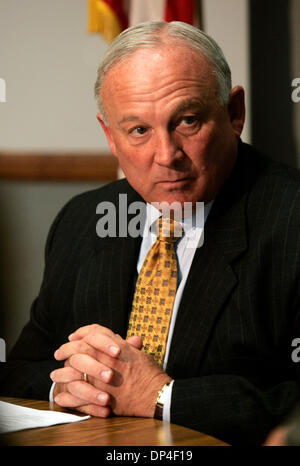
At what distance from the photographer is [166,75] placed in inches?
57.0

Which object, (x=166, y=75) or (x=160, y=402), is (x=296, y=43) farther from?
(x=160, y=402)

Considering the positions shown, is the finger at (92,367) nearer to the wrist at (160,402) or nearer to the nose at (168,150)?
the wrist at (160,402)

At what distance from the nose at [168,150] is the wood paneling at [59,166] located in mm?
1755

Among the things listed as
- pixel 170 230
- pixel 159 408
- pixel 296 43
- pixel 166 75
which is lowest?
pixel 159 408

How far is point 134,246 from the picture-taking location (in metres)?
1.67

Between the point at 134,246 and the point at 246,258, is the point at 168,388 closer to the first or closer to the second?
the point at 246,258

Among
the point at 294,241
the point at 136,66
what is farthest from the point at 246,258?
the point at 136,66

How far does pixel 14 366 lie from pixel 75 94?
1860 mm

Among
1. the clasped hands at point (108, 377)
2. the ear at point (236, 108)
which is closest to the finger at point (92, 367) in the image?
the clasped hands at point (108, 377)

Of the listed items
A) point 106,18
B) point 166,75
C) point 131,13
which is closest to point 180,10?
point 131,13

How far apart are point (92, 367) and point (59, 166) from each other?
210cm

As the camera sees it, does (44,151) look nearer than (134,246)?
No

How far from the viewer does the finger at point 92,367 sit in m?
1.25

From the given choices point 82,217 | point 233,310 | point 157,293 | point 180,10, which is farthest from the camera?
point 180,10
